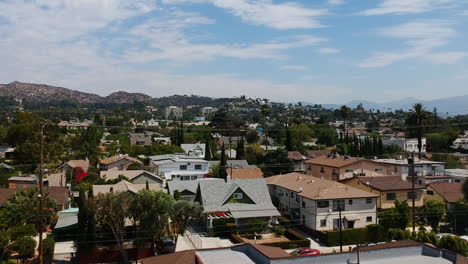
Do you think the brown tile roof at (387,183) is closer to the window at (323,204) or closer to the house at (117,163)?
the window at (323,204)

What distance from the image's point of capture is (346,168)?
164 ft

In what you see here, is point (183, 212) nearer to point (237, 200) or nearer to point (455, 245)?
point (237, 200)

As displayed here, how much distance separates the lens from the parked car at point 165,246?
29.1m

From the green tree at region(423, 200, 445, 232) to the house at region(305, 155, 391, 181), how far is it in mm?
12568

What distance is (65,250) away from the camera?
29.3 metres

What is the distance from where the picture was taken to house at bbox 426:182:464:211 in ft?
129

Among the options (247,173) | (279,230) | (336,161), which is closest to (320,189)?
(279,230)

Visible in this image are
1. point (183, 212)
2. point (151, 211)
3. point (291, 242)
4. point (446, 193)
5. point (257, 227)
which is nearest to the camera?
point (151, 211)

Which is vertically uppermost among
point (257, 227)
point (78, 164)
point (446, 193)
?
point (78, 164)

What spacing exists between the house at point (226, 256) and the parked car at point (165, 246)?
29.3ft

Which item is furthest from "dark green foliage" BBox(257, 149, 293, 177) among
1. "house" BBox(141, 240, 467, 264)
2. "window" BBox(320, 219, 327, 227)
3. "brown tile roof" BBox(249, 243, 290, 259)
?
"brown tile roof" BBox(249, 243, 290, 259)

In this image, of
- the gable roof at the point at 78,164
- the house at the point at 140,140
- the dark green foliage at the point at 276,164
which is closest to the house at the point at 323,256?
the dark green foliage at the point at 276,164

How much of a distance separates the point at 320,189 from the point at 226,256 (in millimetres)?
17854

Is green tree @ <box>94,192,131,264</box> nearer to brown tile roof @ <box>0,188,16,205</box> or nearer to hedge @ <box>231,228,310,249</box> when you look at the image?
hedge @ <box>231,228,310,249</box>
